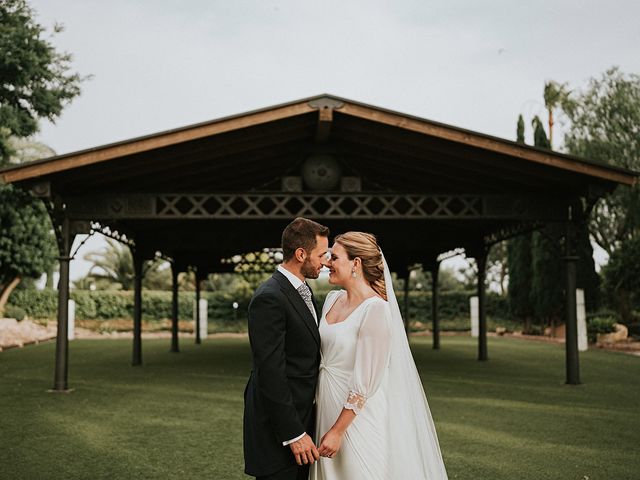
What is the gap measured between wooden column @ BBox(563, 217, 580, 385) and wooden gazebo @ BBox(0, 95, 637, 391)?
0.02 meters

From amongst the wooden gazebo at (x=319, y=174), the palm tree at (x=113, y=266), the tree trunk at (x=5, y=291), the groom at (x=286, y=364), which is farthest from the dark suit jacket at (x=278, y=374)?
the palm tree at (x=113, y=266)

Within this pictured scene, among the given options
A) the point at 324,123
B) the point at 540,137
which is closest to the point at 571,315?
the point at 324,123

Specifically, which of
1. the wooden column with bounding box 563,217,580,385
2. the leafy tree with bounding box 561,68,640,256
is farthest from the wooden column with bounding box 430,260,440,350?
the leafy tree with bounding box 561,68,640,256

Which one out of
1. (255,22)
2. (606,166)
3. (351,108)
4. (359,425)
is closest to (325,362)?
(359,425)

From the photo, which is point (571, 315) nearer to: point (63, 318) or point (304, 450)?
point (63, 318)

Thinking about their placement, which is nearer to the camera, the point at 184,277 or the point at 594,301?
the point at 594,301

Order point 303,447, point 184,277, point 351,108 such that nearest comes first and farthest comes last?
point 303,447
point 351,108
point 184,277

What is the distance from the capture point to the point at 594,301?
27.0 metres

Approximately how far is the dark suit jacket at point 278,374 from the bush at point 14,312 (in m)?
29.3

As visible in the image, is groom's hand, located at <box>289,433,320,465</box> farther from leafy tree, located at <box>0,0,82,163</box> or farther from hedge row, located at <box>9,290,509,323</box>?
hedge row, located at <box>9,290,509,323</box>

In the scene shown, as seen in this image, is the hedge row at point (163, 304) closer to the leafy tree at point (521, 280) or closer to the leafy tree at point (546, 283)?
the leafy tree at point (521, 280)

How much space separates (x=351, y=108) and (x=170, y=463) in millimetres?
6557

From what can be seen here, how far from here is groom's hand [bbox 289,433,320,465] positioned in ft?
9.64

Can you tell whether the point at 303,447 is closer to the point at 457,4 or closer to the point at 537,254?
the point at 457,4
